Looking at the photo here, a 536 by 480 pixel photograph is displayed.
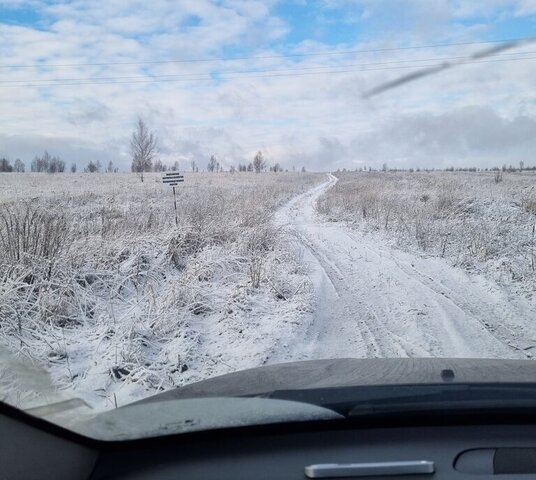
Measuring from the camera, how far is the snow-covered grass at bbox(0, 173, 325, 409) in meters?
5.33

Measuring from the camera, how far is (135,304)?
708cm

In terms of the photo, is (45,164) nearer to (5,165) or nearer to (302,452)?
(5,165)

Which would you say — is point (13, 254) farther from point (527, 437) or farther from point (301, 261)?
point (527, 437)

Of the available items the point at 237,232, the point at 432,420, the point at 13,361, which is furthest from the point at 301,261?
the point at 432,420

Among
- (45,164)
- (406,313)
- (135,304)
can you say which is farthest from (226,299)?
(45,164)

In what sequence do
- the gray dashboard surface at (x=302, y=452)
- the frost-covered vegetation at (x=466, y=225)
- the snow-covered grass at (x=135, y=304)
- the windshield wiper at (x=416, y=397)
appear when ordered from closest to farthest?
the gray dashboard surface at (x=302, y=452)
the windshield wiper at (x=416, y=397)
the snow-covered grass at (x=135, y=304)
the frost-covered vegetation at (x=466, y=225)

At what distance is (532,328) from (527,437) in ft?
17.1

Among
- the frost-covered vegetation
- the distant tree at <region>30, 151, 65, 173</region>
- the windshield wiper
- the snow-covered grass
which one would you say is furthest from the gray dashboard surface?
the distant tree at <region>30, 151, 65, 173</region>

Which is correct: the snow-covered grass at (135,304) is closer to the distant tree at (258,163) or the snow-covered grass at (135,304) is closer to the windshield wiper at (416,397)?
the windshield wiper at (416,397)

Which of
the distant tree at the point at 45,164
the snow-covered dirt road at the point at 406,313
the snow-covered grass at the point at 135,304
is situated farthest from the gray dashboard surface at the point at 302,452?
the distant tree at the point at 45,164

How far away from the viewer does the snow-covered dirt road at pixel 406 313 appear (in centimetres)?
616

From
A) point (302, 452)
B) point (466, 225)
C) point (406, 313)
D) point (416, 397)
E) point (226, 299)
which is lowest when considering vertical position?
point (406, 313)

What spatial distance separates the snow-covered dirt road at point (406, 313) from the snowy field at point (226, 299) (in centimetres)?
3

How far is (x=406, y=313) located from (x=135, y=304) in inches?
154
